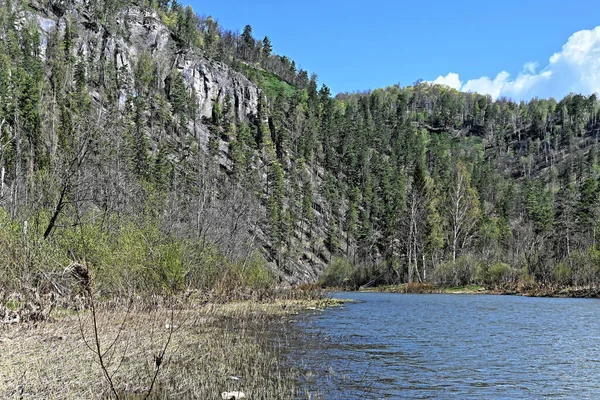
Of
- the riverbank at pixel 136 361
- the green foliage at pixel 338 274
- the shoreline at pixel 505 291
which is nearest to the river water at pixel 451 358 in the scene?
the riverbank at pixel 136 361

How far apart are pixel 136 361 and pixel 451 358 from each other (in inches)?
373

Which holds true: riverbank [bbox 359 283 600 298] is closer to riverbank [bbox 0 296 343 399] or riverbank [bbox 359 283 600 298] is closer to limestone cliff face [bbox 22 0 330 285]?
limestone cliff face [bbox 22 0 330 285]

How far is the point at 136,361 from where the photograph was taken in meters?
12.2

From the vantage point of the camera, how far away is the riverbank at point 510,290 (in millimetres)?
49391

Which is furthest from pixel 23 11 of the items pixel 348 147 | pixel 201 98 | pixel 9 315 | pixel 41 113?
pixel 9 315

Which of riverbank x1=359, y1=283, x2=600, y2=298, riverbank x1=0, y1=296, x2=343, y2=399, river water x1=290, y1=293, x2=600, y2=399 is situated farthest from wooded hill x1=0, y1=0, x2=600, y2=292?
river water x1=290, y1=293, x2=600, y2=399

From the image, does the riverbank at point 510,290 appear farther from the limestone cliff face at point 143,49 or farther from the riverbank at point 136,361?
the limestone cliff face at point 143,49

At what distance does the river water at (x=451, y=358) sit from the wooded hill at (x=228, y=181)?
36.4ft

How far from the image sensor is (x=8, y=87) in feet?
250

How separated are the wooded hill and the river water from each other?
36.4 feet

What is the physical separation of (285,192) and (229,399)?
105570 millimetres

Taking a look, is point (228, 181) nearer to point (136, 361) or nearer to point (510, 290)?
point (510, 290)

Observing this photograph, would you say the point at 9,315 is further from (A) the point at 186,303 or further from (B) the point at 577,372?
(B) the point at 577,372

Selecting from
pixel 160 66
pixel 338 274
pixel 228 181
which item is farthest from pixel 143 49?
pixel 338 274
